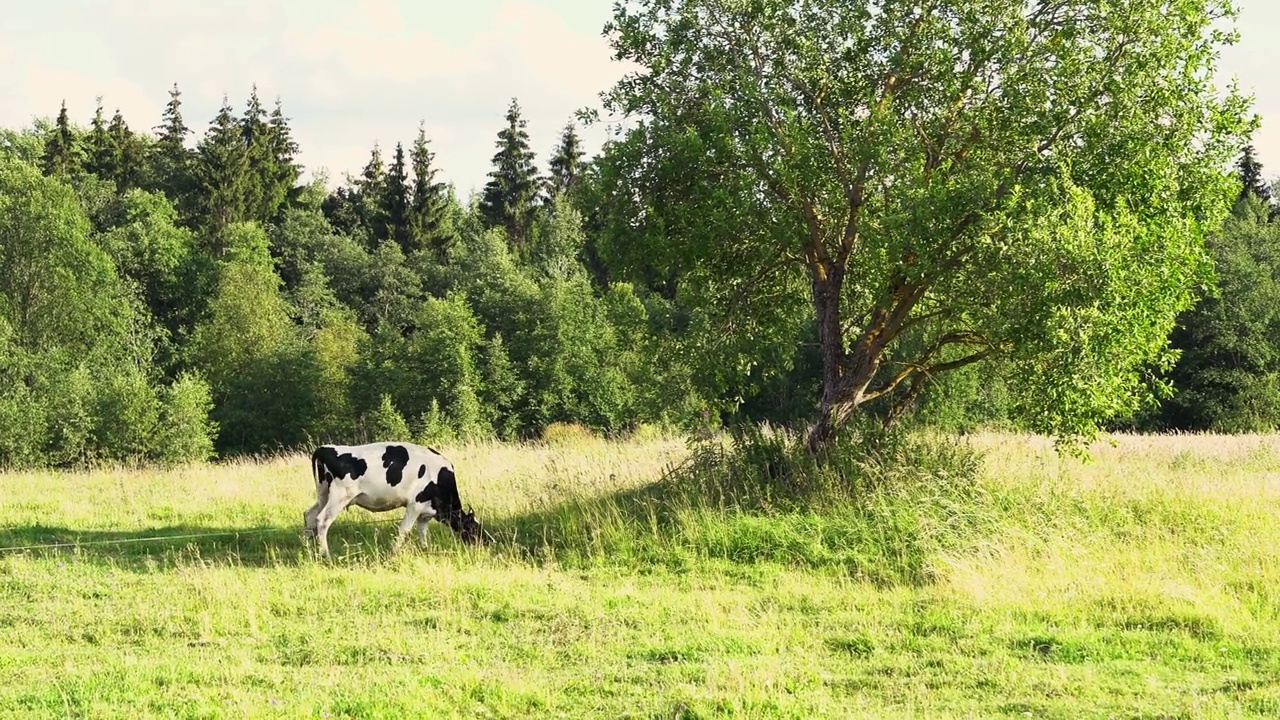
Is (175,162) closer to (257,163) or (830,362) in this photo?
(257,163)

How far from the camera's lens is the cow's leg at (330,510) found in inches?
510

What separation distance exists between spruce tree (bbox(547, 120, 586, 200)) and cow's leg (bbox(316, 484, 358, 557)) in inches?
2510

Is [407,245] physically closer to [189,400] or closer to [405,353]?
[405,353]

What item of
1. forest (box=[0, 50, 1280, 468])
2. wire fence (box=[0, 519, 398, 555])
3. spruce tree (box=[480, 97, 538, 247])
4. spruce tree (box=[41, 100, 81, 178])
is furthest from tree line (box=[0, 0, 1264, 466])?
spruce tree (box=[41, 100, 81, 178])

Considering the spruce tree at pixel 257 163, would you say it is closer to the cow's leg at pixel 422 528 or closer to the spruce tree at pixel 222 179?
the spruce tree at pixel 222 179

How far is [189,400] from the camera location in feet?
133

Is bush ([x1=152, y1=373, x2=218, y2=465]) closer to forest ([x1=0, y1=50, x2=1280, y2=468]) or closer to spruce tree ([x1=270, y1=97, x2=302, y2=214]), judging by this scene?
forest ([x1=0, y1=50, x2=1280, y2=468])

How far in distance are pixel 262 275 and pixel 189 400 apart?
22.5 m

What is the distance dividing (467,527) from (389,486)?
3.91ft

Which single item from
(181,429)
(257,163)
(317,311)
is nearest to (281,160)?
(257,163)

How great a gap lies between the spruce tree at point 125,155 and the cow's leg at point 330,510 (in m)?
69.7

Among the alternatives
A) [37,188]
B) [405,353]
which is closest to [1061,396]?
[405,353]

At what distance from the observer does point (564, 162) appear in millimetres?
76938

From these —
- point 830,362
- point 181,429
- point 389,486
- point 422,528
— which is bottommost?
point 422,528
